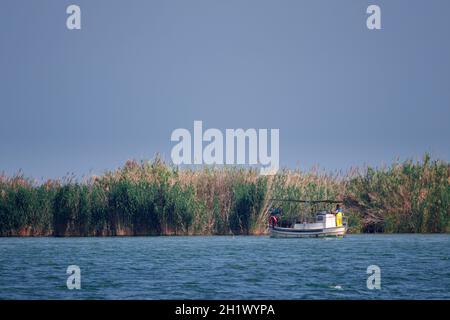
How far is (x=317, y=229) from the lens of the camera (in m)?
68.6

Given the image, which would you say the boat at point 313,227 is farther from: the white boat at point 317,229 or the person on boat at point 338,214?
the person on boat at point 338,214

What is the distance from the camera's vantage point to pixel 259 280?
132ft

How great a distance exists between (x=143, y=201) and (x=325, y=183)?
13420 millimetres

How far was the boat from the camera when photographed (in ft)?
215

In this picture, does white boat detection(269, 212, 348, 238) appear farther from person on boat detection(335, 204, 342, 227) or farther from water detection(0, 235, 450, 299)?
water detection(0, 235, 450, 299)

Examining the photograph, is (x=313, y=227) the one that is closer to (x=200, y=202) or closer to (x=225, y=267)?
(x=200, y=202)

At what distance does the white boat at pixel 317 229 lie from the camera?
65625 mm

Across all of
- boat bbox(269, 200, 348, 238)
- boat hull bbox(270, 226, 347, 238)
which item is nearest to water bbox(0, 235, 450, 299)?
boat hull bbox(270, 226, 347, 238)

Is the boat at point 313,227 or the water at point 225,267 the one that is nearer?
the water at point 225,267

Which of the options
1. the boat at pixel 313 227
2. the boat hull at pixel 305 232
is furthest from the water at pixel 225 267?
the boat at pixel 313 227

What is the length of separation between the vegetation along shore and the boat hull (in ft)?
3.96

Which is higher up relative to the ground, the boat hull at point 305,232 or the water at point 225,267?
the boat hull at point 305,232
